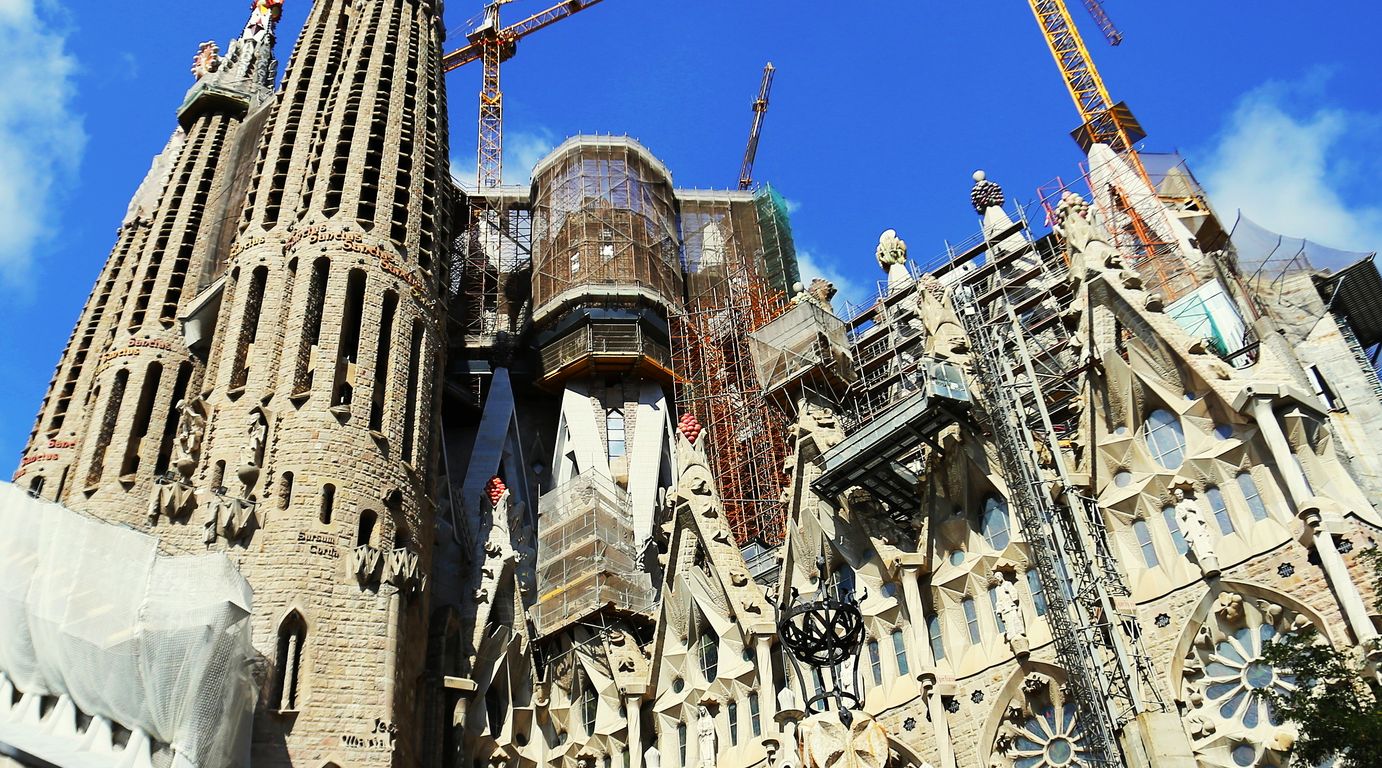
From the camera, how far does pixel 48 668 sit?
17000mm

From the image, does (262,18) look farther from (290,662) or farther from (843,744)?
(843,744)

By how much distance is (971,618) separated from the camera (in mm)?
20672

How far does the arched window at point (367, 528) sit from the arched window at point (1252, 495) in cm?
1373

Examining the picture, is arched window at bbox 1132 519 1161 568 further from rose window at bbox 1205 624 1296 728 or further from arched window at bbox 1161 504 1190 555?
rose window at bbox 1205 624 1296 728

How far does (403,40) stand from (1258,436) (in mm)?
22211

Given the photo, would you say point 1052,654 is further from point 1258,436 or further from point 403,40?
point 403,40

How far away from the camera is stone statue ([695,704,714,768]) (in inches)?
904

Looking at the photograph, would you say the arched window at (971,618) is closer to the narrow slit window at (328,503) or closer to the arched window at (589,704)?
the arched window at (589,704)

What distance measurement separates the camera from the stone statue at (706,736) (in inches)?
904

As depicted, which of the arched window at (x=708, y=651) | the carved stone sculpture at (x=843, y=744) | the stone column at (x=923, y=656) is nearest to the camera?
the carved stone sculpture at (x=843, y=744)

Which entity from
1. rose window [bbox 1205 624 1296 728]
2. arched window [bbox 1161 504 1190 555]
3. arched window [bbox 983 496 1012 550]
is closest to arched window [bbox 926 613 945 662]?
arched window [bbox 983 496 1012 550]

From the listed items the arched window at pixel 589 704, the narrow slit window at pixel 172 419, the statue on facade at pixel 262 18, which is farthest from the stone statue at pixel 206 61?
the arched window at pixel 589 704

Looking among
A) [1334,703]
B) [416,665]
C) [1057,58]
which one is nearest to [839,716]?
[1334,703]

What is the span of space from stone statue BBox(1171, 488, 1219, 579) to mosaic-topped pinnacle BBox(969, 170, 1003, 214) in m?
21.1
